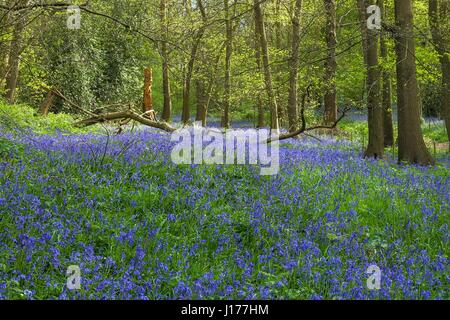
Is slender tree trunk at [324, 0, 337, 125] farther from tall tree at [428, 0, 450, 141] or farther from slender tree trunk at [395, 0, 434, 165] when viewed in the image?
tall tree at [428, 0, 450, 141]

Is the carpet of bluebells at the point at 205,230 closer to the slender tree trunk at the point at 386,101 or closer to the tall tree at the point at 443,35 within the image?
the tall tree at the point at 443,35

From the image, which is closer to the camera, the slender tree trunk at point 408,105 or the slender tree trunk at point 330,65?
the slender tree trunk at point 408,105

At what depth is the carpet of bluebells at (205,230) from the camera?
4332mm

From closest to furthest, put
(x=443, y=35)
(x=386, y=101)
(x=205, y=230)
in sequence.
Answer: (x=205, y=230), (x=443, y=35), (x=386, y=101)

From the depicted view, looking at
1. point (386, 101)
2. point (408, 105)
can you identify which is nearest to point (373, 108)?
point (408, 105)

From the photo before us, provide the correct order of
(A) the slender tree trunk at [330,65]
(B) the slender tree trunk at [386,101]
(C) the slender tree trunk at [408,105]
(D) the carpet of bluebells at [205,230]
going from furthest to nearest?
(A) the slender tree trunk at [330,65]
(B) the slender tree trunk at [386,101]
(C) the slender tree trunk at [408,105]
(D) the carpet of bluebells at [205,230]

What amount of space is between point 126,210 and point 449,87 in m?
12.5

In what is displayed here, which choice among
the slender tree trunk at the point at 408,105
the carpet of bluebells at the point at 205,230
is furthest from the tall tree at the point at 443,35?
the carpet of bluebells at the point at 205,230

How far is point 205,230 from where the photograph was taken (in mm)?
5762

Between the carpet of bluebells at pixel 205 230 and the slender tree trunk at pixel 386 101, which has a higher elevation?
the slender tree trunk at pixel 386 101

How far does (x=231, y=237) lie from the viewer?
18.3 feet

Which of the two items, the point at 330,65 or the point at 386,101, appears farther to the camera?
the point at 330,65

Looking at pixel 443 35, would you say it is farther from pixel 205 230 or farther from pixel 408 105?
pixel 205 230

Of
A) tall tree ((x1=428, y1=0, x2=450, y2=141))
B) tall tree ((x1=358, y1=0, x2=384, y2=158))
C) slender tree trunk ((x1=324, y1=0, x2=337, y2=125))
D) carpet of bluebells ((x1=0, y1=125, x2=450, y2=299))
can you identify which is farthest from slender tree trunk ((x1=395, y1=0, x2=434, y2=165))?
tall tree ((x1=428, y1=0, x2=450, y2=141))
